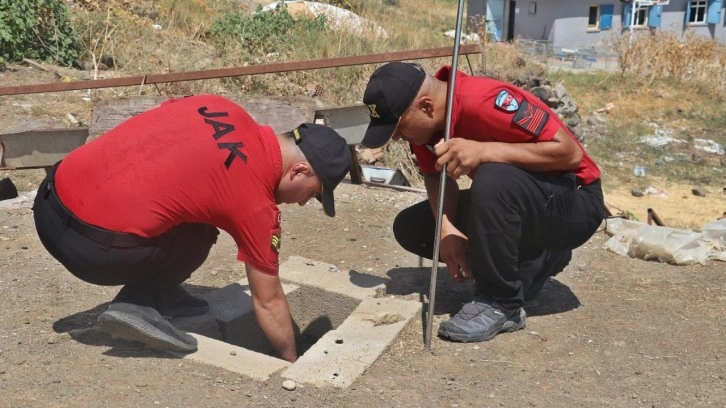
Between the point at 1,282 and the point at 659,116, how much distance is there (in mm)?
13751

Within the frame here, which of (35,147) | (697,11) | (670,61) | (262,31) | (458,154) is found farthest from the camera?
(697,11)

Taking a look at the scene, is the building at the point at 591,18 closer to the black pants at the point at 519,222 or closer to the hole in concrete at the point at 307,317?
the hole in concrete at the point at 307,317

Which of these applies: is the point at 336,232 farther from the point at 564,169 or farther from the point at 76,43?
the point at 76,43

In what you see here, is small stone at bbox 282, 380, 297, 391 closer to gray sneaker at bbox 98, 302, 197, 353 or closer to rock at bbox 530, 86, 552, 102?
gray sneaker at bbox 98, 302, 197, 353

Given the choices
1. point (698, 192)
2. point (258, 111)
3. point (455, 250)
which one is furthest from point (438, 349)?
point (698, 192)

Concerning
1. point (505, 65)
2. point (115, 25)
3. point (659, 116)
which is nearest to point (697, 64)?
point (659, 116)

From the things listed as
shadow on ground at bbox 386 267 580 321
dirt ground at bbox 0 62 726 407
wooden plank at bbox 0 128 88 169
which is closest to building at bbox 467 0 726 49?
wooden plank at bbox 0 128 88 169

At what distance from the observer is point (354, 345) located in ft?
10.6

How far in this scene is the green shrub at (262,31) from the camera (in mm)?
10430

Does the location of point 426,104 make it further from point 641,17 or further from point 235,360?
point 641,17

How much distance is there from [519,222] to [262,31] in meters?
7.93

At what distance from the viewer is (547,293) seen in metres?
4.06

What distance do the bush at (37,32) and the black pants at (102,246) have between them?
6872 millimetres

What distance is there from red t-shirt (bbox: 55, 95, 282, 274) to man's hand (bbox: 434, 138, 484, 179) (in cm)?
70
